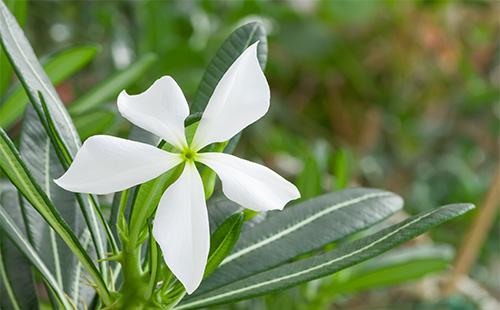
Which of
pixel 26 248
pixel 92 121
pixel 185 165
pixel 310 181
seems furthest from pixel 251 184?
pixel 310 181

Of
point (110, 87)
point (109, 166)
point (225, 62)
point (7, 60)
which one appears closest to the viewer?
Answer: point (109, 166)

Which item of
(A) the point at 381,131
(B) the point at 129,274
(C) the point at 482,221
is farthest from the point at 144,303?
(A) the point at 381,131

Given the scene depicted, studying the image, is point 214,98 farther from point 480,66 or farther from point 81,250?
point 480,66

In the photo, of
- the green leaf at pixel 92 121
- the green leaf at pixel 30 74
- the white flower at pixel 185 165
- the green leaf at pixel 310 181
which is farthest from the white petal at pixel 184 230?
the green leaf at pixel 310 181

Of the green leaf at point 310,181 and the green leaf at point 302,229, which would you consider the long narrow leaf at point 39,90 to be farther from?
the green leaf at point 310,181

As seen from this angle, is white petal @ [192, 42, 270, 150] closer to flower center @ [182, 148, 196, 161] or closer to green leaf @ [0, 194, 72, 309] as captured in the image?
flower center @ [182, 148, 196, 161]

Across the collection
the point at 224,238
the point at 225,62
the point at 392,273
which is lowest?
the point at 392,273

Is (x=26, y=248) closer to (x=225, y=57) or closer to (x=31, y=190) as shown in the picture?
(x=31, y=190)

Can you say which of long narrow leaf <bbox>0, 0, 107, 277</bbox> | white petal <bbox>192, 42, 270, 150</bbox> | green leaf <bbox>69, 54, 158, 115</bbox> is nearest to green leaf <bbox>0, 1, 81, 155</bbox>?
long narrow leaf <bbox>0, 0, 107, 277</bbox>

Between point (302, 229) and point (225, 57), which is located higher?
point (225, 57)
